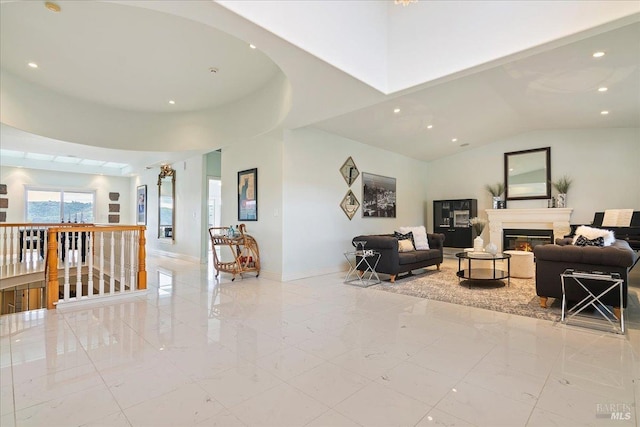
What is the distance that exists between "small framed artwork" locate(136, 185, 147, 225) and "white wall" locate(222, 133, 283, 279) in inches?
205

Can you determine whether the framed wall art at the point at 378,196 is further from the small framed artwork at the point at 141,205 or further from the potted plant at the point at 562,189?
the small framed artwork at the point at 141,205

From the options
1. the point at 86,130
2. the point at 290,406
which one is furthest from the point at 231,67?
the point at 290,406

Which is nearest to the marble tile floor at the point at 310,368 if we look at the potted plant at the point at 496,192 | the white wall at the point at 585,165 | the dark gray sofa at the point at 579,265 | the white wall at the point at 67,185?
the dark gray sofa at the point at 579,265

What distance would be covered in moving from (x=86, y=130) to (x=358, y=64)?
598 cm

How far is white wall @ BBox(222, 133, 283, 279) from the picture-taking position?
5.51 metres

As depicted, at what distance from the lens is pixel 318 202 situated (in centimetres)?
598

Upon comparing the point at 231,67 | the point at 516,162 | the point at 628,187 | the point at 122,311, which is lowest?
the point at 122,311

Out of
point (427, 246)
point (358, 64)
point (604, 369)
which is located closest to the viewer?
point (604, 369)

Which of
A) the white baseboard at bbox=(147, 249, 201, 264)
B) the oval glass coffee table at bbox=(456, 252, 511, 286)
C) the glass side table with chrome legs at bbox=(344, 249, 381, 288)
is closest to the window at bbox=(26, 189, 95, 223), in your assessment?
the white baseboard at bbox=(147, 249, 201, 264)

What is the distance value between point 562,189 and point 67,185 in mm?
14355

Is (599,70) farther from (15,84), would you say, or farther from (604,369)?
(15,84)

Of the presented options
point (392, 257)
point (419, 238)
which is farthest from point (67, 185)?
point (419, 238)

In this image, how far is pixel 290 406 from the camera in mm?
1793

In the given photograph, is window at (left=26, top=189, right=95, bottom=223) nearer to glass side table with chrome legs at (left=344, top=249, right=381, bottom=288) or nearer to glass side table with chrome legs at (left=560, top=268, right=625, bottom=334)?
glass side table with chrome legs at (left=344, top=249, right=381, bottom=288)
